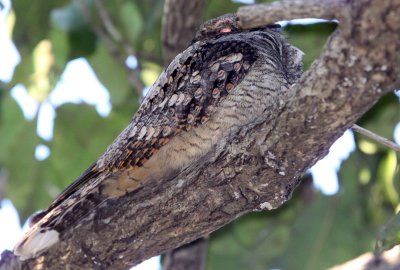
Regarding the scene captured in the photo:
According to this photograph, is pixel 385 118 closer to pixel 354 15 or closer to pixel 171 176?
pixel 171 176

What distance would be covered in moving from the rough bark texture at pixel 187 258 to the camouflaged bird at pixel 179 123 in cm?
104

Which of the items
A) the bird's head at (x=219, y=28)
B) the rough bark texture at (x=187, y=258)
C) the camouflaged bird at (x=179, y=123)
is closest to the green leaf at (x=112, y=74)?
the rough bark texture at (x=187, y=258)

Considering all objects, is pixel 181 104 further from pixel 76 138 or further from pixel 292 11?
pixel 76 138

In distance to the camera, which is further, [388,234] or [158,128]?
[158,128]

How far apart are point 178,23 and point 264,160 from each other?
162 cm

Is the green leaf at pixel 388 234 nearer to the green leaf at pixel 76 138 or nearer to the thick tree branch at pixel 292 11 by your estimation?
the thick tree branch at pixel 292 11

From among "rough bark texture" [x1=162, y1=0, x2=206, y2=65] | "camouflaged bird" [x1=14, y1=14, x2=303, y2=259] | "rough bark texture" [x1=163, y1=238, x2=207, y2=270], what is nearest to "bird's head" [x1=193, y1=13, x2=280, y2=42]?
"camouflaged bird" [x1=14, y1=14, x2=303, y2=259]

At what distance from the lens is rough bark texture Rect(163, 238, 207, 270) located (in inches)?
159

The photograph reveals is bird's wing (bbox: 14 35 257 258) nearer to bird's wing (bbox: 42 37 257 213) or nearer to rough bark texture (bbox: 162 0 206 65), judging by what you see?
bird's wing (bbox: 42 37 257 213)

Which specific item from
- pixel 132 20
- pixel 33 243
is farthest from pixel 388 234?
pixel 132 20

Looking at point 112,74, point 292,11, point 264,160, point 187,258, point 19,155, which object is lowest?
point 187,258

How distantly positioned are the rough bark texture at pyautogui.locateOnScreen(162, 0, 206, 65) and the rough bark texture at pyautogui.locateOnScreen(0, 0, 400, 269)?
47.3 inches

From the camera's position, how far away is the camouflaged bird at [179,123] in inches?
117

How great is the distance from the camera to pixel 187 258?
4.06m
